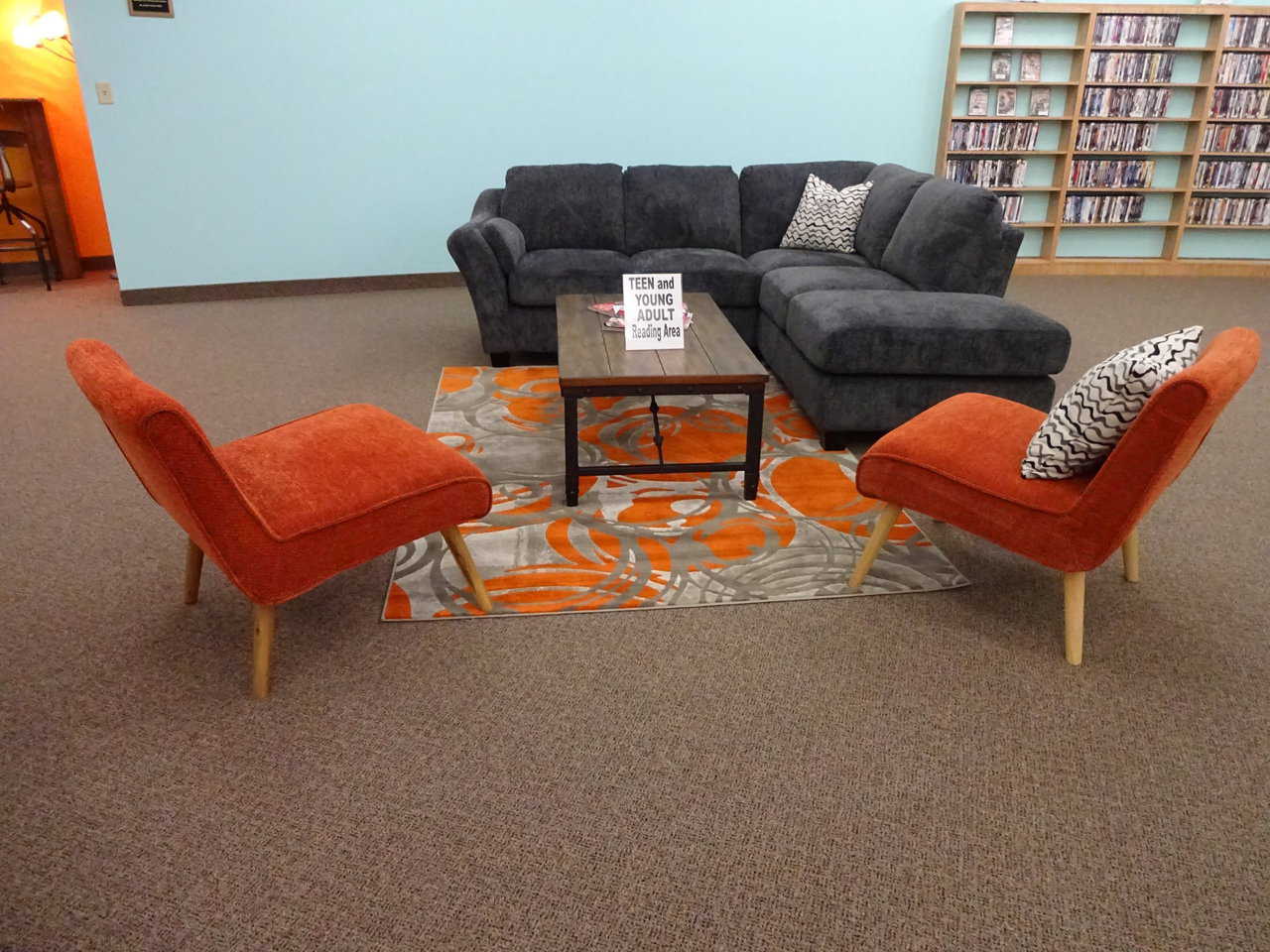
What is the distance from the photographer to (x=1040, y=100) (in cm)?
571

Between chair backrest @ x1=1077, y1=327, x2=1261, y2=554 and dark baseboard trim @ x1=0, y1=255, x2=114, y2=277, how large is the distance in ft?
20.5

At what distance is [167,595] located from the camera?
7.50ft

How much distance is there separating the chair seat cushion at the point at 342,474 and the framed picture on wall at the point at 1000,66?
4.95m

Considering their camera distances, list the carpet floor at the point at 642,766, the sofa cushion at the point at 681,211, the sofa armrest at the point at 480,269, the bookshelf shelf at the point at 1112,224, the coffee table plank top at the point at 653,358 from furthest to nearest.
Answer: the bookshelf shelf at the point at 1112,224 < the sofa cushion at the point at 681,211 < the sofa armrest at the point at 480,269 < the coffee table plank top at the point at 653,358 < the carpet floor at the point at 642,766

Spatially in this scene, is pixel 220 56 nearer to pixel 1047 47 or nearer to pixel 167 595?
pixel 167 595

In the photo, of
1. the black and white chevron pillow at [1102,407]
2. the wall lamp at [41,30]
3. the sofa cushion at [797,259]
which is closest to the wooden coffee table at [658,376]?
the black and white chevron pillow at [1102,407]

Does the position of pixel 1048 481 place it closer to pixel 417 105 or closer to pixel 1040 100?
pixel 417 105

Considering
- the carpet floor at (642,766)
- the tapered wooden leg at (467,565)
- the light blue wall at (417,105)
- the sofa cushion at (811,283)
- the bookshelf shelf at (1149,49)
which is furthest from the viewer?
the bookshelf shelf at (1149,49)

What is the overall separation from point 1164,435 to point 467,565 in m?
1.51

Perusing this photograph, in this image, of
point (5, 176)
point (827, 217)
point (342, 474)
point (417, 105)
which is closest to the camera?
point (342, 474)

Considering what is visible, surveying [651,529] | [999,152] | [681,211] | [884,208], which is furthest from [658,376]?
[999,152]

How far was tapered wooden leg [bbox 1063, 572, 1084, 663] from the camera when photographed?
201 centimetres

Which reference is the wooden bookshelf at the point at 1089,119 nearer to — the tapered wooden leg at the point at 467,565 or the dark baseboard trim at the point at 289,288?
the dark baseboard trim at the point at 289,288

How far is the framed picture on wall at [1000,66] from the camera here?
5.60 m
